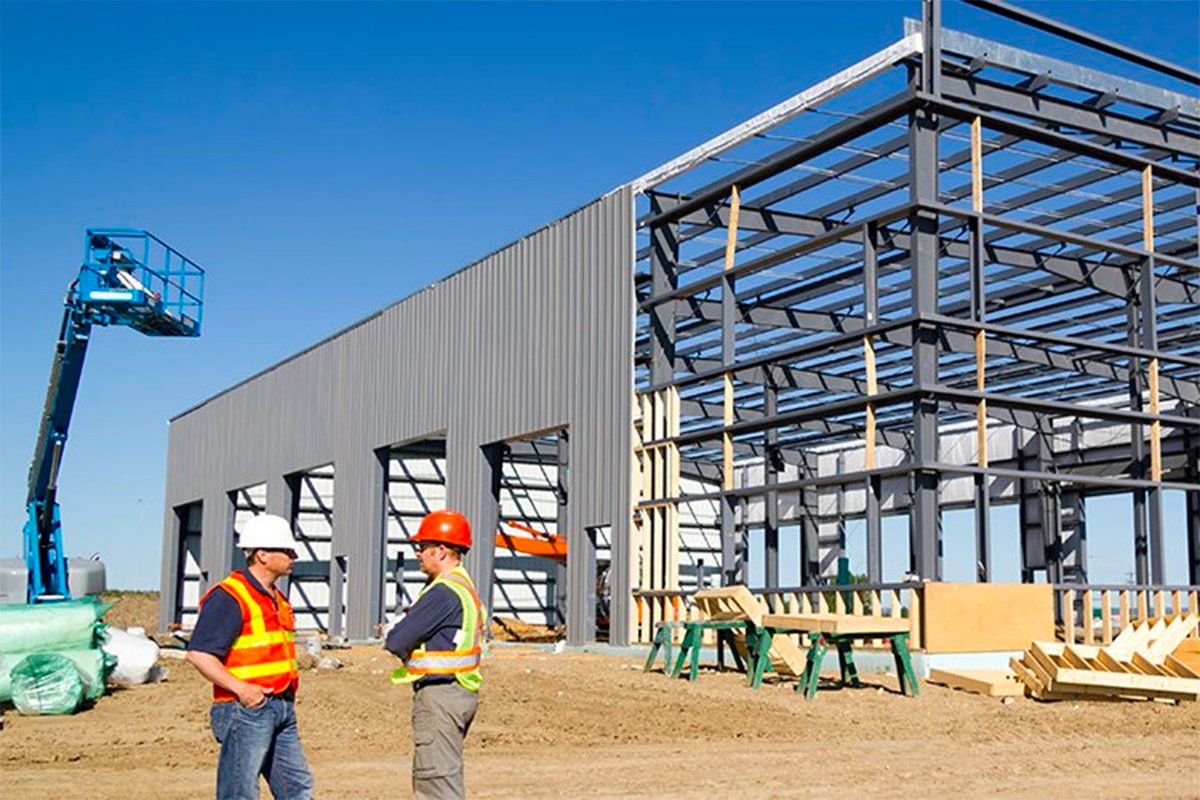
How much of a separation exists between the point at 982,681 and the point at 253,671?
12.9m

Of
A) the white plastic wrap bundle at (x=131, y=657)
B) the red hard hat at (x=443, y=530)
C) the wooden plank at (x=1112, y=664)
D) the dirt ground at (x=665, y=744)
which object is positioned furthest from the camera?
the white plastic wrap bundle at (x=131, y=657)

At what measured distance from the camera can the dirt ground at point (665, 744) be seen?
1094 centimetres

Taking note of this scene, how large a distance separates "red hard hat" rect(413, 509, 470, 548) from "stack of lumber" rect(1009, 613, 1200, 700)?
11.8 metres

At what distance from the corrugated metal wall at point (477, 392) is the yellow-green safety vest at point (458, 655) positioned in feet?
58.1

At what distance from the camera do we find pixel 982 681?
704 inches

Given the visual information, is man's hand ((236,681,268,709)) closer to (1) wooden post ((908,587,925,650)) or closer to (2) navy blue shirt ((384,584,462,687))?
(2) navy blue shirt ((384,584,462,687))

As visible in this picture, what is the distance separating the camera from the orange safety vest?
6953mm

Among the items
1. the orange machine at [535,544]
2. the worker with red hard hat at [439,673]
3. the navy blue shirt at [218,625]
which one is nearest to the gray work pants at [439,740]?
the worker with red hard hat at [439,673]

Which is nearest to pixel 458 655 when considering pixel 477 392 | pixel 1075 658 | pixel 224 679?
pixel 224 679

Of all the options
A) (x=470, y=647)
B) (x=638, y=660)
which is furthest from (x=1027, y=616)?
(x=470, y=647)

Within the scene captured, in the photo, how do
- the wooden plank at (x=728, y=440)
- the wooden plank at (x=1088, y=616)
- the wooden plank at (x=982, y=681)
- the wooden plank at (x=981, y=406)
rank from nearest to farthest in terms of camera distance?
the wooden plank at (x=982, y=681) < the wooden plank at (x=981, y=406) < the wooden plank at (x=1088, y=616) < the wooden plank at (x=728, y=440)

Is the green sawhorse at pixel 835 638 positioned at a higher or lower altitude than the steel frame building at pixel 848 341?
lower

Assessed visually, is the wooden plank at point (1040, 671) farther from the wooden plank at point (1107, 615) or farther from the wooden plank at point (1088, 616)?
the wooden plank at point (1107, 615)

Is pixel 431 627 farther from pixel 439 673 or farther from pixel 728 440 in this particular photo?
pixel 728 440
